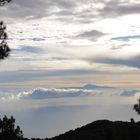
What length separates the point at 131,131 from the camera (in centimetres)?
7350

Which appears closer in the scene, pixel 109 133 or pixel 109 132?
pixel 109 133

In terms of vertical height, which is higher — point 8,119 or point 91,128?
point 91,128

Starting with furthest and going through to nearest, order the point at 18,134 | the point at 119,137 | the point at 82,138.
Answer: the point at 82,138
the point at 119,137
the point at 18,134

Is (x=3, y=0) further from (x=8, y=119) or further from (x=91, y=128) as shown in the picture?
(x=91, y=128)

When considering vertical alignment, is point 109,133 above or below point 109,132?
below

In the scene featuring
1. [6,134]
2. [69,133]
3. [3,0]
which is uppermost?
[3,0]

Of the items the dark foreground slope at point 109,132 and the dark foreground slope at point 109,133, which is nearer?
the dark foreground slope at point 109,133

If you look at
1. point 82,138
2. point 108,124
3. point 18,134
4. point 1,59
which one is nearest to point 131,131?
point 82,138

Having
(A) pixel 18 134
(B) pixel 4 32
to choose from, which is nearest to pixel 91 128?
(A) pixel 18 134

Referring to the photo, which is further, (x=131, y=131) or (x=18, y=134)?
(x=131, y=131)

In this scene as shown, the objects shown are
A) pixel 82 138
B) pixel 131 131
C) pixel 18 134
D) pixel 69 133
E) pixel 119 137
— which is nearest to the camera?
pixel 18 134

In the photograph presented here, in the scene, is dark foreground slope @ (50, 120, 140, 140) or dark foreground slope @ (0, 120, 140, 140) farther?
dark foreground slope @ (50, 120, 140, 140)

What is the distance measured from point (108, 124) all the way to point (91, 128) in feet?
14.4

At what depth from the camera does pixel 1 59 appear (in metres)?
41.2
